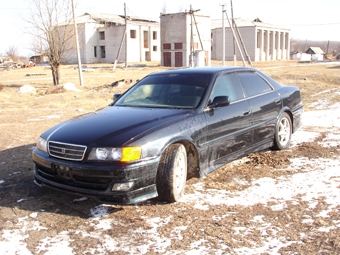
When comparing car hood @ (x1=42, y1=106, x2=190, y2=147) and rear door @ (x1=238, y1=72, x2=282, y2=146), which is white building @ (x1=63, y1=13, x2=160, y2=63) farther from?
car hood @ (x1=42, y1=106, x2=190, y2=147)

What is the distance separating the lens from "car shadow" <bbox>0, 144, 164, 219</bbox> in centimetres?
423

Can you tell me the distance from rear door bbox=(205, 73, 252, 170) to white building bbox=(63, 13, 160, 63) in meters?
59.1

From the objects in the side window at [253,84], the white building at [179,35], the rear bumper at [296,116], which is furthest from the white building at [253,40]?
the side window at [253,84]

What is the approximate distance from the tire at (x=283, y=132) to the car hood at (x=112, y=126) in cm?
225

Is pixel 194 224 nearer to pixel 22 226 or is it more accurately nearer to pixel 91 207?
pixel 91 207

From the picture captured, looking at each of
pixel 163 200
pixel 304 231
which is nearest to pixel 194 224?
pixel 163 200

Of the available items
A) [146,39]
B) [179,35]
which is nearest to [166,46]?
[179,35]

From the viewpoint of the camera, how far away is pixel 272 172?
18.0ft

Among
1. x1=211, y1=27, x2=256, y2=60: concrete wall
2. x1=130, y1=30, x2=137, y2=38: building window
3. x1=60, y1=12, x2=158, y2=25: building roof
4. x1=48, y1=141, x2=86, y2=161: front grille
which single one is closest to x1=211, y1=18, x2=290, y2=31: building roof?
x1=211, y1=27, x2=256, y2=60: concrete wall

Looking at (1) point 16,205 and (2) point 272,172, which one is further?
(2) point 272,172

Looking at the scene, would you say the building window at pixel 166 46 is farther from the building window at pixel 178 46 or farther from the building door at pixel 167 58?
the building window at pixel 178 46

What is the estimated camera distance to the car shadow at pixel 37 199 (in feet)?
13.9

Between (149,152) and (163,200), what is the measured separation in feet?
2.32

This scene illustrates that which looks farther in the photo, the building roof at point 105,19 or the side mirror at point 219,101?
the building roof at point 105,19
